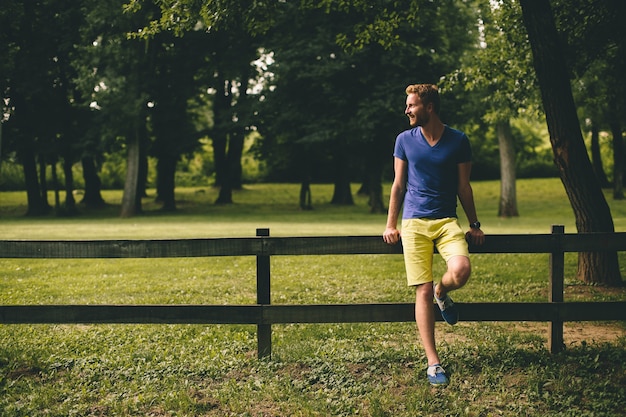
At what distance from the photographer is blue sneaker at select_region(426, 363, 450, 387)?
5793mm

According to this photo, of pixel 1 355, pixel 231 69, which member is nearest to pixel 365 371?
pixel 1 355

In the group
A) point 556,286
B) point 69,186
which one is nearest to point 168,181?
point 69,186

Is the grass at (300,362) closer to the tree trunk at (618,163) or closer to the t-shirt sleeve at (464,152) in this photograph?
the t-shirt sleeve at (464,152)

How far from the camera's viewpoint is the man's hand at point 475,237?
20.2ft

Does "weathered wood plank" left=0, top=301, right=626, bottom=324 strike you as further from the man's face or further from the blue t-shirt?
the man's face

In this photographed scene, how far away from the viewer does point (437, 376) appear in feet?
19.1


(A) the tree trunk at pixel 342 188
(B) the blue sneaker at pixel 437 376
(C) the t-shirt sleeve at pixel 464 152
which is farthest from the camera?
(A) the tree trunk at pixel 342 188

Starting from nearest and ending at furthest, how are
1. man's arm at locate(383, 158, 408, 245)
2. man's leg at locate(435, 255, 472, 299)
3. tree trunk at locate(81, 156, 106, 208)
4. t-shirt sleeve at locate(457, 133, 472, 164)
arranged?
1. man's leg at locate(435, 255, 472, 299)
2. t-shirt sleeve at locate(457, 133, 472, 164)
3. man's arm at locate(383, 158, 408, 245)
4. tree trunk at locate(81, 156, 106, 208)

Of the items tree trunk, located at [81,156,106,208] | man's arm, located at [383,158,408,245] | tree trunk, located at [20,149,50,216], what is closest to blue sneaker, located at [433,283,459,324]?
man's arm, located at [383,158,408,245]

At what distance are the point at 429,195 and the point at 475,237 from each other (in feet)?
2.13

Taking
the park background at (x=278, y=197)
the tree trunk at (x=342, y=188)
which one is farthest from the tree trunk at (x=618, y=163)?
the tree trunk at (x=342, y=188)

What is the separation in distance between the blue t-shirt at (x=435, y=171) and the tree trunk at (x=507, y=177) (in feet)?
99.8

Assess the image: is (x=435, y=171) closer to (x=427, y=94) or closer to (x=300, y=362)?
(x=427, y=94)

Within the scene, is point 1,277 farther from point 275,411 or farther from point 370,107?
point 370,107
